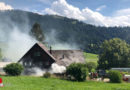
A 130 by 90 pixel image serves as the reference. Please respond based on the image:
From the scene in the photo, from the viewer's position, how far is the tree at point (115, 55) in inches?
2377

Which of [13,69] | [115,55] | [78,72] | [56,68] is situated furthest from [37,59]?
[115,55]

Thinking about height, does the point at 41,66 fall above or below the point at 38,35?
below

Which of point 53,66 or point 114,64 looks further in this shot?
point 114,64

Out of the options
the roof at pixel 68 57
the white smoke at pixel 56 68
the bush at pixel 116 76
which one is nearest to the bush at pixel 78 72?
the bush at pixel 116 76

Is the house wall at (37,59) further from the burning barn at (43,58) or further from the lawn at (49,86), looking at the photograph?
the lawn at (49,86)

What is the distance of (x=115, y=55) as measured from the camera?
5981 cm

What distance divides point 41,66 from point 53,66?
4577 mm

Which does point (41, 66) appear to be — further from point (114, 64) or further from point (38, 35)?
point (38, 35)

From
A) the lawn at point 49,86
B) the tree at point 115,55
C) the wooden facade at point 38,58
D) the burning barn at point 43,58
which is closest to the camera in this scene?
the lawn at point 49,86

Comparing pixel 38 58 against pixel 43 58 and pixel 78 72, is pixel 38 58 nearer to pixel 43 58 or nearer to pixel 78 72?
pixel 43 58

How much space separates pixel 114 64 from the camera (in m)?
60.3

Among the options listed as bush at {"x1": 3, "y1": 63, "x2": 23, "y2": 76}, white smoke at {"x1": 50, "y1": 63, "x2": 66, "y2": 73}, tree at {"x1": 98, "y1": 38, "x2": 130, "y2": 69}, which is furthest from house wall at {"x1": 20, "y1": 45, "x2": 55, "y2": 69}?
tree at {"x1": 98, "y1": 38, "x2": 130, "y2": 69}

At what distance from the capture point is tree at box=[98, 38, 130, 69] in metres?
60.4

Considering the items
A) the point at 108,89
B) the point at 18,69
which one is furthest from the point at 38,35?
the point at 108,89
